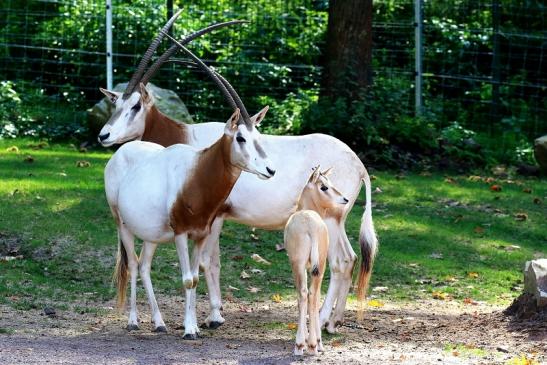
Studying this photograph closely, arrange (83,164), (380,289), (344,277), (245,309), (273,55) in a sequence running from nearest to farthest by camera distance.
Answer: (344,277)
(245,309)
(380,289)
(83,164)
(273,55)

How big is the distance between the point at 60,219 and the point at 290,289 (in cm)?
254

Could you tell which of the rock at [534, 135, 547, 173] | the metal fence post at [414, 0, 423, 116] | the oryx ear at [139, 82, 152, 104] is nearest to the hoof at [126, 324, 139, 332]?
the oryx ear at [139, 82, 152, 104]

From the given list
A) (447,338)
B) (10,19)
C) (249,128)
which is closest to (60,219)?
(249,128)

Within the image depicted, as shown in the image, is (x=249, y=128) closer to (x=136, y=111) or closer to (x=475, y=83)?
(x=136, y=111)

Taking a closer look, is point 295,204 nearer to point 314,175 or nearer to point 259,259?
point 314,175

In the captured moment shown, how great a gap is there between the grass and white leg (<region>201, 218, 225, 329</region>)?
73cm

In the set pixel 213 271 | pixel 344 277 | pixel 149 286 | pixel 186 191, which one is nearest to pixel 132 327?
pixel 149 286

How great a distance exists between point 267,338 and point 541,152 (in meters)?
7.69

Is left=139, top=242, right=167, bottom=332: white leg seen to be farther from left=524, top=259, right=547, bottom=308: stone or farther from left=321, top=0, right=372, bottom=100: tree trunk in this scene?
left=321, top=0, right=372, bottom=100: tree trunk

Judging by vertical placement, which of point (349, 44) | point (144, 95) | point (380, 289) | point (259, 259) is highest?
point (349, 44)

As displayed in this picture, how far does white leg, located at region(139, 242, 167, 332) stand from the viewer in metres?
8.30

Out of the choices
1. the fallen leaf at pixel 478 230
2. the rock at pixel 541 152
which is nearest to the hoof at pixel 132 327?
the fallen leaf at pixel 478 230

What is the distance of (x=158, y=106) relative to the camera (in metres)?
14.6

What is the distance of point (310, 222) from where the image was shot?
24.5 feet
